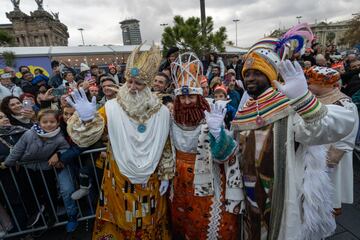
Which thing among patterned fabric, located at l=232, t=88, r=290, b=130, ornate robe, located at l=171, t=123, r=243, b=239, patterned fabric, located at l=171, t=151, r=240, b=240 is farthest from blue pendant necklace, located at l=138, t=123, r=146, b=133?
patterned fabric, located at l=232, t=88, r=290, b=130

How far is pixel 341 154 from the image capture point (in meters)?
2.28

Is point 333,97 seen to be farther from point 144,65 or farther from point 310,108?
point 144,65

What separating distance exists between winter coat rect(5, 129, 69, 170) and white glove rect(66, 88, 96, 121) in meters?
1.03

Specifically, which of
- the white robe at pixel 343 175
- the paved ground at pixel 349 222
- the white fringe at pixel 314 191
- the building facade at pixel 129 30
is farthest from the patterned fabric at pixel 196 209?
the building facade at pixel 129 30

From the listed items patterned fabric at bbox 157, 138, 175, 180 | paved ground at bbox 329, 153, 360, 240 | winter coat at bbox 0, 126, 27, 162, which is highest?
winter coat at bbox 0, 126, 27, 162

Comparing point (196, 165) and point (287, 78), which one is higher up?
point (287, 78)

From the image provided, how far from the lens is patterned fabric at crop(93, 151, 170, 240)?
84.4 inches

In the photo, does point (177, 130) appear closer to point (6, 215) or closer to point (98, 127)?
point (98, 127)

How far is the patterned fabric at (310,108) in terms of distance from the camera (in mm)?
1325

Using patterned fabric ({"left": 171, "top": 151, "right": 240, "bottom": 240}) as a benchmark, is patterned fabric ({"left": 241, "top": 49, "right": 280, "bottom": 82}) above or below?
above

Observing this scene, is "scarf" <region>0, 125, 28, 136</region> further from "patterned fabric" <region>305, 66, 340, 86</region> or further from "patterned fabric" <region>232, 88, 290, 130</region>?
"patterned fabric" <region>305, 66, 340, 86</region>

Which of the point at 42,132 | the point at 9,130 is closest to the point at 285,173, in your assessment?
the point at 42,132

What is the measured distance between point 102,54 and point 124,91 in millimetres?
14834

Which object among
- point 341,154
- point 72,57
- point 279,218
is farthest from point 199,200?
point 72,57
